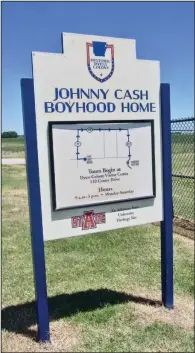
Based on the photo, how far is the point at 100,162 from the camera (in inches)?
154

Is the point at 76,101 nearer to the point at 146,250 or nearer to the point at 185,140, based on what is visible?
the point at 146,250

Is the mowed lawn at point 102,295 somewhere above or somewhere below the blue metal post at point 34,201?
below

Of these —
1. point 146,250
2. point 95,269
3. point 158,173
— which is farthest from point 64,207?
point 146,250

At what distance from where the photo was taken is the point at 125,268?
5.45 m

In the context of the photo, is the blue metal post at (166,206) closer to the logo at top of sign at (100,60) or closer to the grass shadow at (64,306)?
the grass shadow at (64,306)

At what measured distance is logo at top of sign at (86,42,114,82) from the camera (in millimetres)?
3744

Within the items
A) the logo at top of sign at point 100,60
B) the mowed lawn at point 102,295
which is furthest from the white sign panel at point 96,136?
the mowed lawn at point 102,295

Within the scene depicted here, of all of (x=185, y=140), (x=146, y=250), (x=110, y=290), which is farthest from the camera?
(x=185, y=140)

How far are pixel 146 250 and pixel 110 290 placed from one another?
61.0 inches

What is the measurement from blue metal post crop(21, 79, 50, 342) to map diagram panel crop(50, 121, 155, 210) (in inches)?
6.8

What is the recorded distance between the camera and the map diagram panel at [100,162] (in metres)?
3.69

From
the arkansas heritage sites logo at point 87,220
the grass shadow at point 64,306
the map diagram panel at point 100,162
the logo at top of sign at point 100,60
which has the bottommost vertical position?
the grass shadow at point 64,306

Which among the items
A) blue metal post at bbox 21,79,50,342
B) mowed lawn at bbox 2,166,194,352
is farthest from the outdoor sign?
mowed lawn at bbox 2,166,194,352

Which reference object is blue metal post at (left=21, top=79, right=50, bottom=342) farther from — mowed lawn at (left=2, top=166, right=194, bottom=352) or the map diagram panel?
mowed lawn at (left=2, top=166, right=194, bottom=352)
